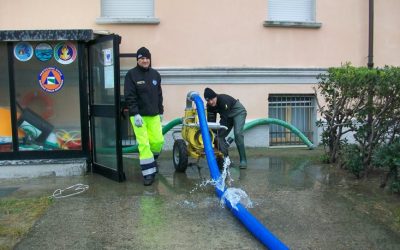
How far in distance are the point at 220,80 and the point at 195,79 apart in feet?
1.57

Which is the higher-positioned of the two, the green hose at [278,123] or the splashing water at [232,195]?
the green hose at [278,123]

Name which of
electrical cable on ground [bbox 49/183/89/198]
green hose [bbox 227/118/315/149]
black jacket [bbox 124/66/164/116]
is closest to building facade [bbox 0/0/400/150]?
green hose [bbox 227/118/315/149]

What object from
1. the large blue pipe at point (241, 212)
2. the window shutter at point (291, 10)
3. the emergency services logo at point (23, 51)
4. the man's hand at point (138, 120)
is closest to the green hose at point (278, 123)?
the window shutter at point (291, 10)

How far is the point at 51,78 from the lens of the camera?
7035 mm

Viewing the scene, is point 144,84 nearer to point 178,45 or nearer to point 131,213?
point 131,213

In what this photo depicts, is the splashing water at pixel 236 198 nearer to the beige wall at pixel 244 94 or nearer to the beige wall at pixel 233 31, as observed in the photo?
the beige wall at pixel 244 94

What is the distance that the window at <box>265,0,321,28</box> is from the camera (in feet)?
30.6

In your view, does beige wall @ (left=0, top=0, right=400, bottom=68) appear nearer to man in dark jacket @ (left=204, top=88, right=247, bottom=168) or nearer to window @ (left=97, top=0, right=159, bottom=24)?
window @ (left=97, top=0, right=159, bottom=24)

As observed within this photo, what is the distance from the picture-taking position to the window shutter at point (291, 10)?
9398mm

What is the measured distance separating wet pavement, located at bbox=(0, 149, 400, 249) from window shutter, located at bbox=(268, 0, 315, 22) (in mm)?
3687

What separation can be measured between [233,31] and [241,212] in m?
5.10

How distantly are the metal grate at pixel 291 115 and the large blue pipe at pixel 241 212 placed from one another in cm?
315

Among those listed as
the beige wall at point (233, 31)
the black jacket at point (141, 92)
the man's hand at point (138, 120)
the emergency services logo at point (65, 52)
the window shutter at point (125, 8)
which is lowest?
the man's hand at point (138, 120)

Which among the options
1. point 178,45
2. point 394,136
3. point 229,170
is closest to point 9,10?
point 178,45
